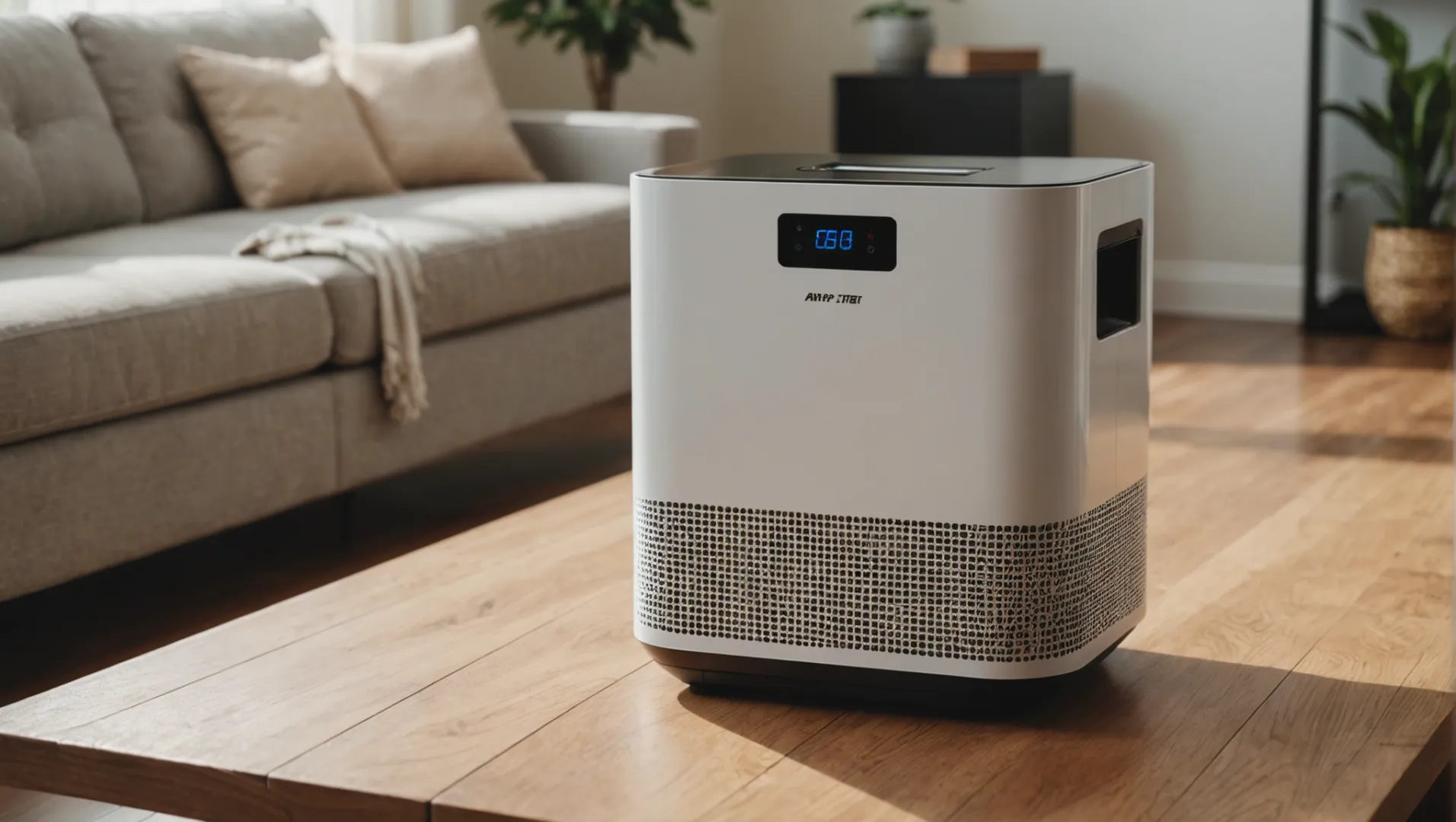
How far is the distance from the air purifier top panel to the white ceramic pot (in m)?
3.46

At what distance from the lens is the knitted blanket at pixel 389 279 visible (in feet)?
7.77

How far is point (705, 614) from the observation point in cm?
109

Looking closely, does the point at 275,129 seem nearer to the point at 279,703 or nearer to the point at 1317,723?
the point at 279,703

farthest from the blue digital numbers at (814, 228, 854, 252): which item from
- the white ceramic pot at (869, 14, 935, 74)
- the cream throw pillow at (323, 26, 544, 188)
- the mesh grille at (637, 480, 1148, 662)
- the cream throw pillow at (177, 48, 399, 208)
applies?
the white ceramic pot at (869, 14, 935, 74)

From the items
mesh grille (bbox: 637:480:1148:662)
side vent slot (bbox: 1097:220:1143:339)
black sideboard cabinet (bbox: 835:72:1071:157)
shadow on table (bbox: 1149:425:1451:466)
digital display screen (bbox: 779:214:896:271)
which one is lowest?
shadow on table (bbox: 1149:425:1451:466)

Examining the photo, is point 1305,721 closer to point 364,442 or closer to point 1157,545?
point 1157,545

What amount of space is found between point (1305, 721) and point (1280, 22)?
375 centimetres

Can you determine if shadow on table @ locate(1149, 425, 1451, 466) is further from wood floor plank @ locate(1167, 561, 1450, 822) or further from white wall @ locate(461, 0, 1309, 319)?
white wall @ locate(461, 0, 1309, 319)

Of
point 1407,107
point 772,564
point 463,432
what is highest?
point 1407,107

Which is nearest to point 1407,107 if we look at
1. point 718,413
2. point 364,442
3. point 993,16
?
point 993,16

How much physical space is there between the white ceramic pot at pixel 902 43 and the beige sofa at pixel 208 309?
139cm

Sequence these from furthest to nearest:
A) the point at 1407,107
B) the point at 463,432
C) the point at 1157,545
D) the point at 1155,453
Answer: the point at 1407,107 < the point at 463,432 < the point at 1155,453 < the point at 1157,545

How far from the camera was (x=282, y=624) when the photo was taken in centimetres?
125

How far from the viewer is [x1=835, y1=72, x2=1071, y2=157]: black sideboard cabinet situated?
4.34 metres
